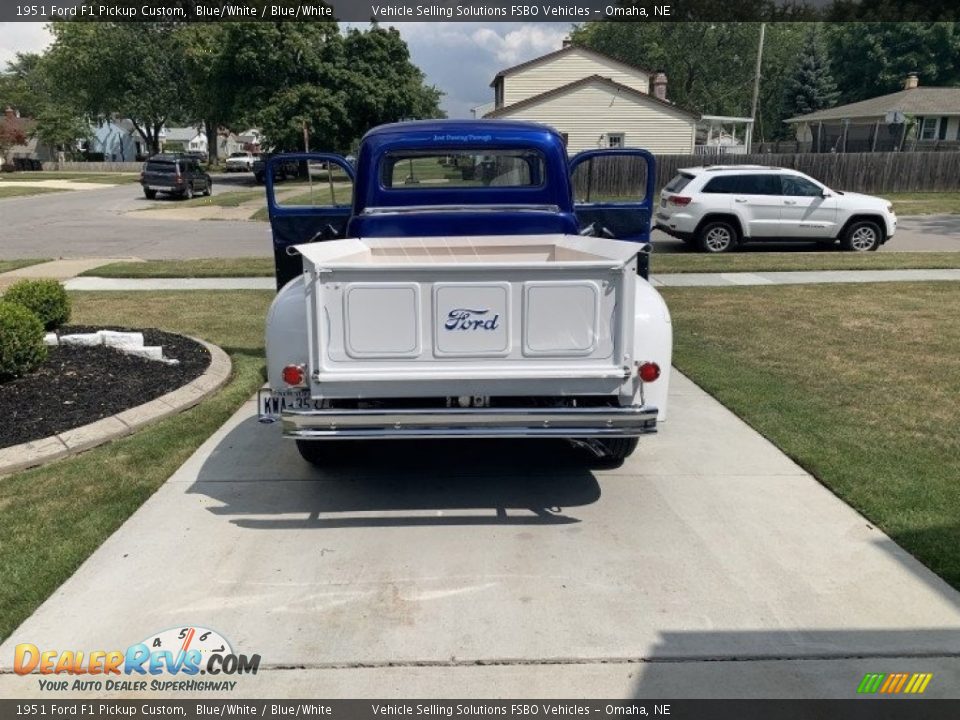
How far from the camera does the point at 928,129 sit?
40.7 m

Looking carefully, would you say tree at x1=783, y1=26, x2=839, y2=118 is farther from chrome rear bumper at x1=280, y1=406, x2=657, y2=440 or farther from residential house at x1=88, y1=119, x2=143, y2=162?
residential house at x1=88, y1=119, x2=143, y2=162

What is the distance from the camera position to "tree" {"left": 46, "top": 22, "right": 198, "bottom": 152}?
56750 millimetres

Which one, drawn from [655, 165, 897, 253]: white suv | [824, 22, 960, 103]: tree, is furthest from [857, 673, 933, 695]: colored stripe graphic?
[824, 22, 960, 103]: tree

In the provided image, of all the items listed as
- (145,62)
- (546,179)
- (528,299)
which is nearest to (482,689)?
(528,299)

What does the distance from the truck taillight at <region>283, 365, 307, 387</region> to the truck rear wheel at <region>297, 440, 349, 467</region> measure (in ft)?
2.79

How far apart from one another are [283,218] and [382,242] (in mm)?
1592

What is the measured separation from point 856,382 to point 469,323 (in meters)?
4.16

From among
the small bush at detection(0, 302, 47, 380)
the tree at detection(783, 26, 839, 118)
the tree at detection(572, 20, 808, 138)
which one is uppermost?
the tree at detection(572, 20, 808, 138)

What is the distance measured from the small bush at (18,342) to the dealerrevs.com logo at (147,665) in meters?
3.29

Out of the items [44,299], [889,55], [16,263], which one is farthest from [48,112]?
[44,299]

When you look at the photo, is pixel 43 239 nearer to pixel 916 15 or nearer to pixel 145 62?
pixel 145 62

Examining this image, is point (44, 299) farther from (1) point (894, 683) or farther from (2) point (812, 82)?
(2) point (812, 82)

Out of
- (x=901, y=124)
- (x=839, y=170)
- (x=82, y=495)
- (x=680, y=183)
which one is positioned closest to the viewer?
(x=82, y=495)

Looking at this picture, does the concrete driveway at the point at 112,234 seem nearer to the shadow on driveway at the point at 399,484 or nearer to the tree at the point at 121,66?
the shadow on driveway at the point at 399,484
